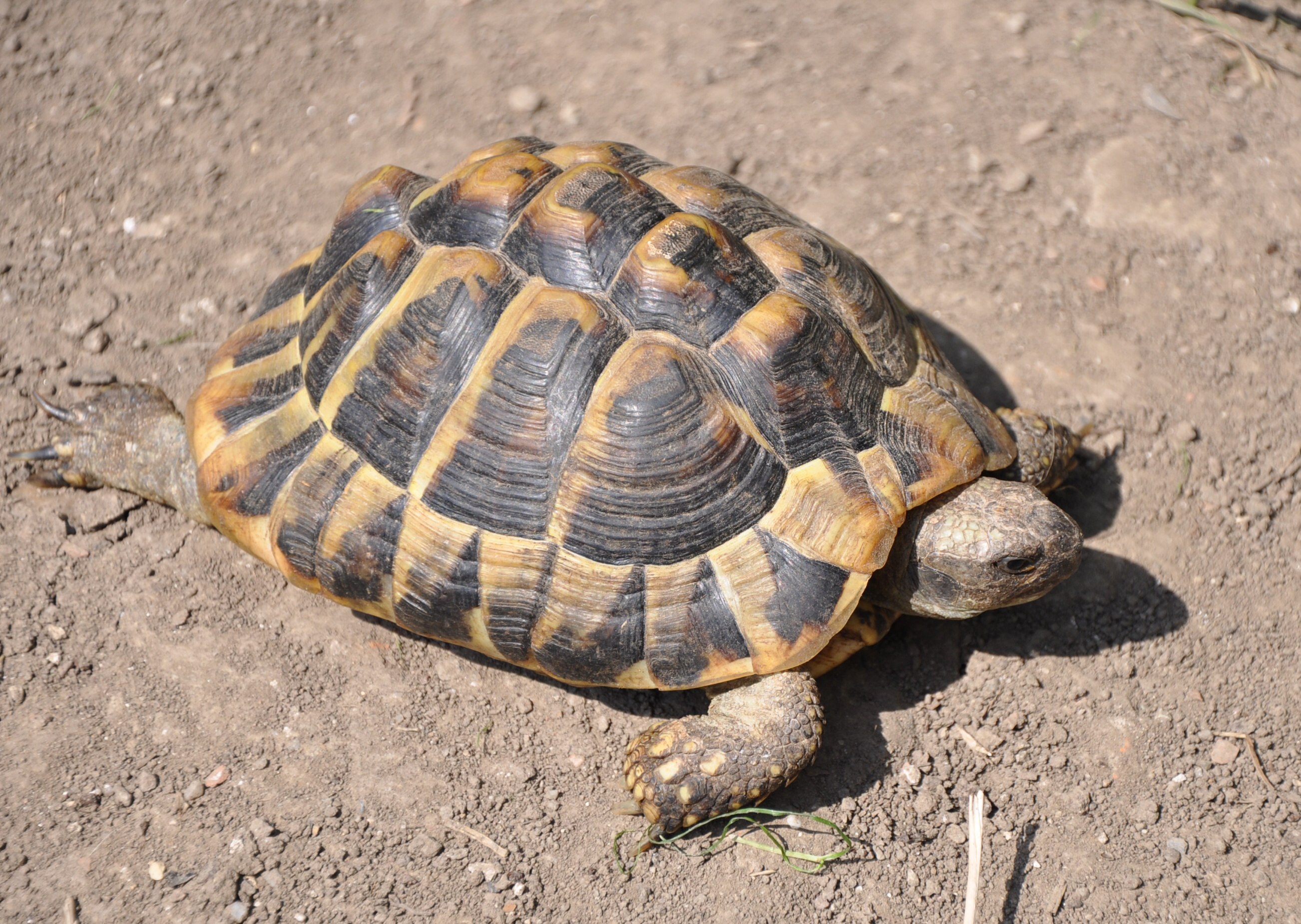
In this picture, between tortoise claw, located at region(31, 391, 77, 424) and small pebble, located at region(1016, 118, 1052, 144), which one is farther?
small pebble, located at region(1016, 118, 1052, 144)

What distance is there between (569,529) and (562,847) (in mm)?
911

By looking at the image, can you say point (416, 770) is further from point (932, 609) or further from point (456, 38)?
point (456, 38)

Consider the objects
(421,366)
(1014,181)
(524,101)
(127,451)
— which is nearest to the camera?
(421,366)

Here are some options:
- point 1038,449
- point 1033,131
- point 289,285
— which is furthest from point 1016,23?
point 289,285

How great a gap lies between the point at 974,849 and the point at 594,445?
1487 millimetres

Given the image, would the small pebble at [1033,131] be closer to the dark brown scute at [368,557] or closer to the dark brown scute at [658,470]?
the dark brown scute at [658,470]

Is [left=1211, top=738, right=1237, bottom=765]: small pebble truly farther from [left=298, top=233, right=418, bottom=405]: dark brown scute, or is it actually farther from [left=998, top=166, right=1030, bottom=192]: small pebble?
[left=298, top=233, right=418, bottom=405]: dark brown scute

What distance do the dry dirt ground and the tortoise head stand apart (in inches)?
15.3

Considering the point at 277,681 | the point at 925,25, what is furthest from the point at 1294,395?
the point at 277,681

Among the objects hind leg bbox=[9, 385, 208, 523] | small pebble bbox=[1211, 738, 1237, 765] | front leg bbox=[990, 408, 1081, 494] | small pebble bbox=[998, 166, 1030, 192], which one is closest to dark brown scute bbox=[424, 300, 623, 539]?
hind leg bbox=[9, 385, 208, 523]

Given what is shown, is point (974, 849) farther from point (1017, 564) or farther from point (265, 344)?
point (265, 344)

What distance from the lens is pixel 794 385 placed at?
2.72m

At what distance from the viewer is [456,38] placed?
4.67 meters

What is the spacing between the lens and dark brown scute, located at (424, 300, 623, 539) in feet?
8.63
